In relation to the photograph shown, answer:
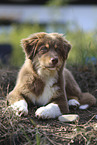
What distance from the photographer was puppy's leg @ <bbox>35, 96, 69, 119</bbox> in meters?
3.24

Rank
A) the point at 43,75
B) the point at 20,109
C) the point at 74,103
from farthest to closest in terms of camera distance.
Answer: the point at 74,103 → the point at 43,75 → the point at 20,109

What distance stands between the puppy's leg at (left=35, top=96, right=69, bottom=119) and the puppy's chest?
0.38 feet

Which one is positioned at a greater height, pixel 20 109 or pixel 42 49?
pixel 42 49

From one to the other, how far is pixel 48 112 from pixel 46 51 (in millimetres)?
1001

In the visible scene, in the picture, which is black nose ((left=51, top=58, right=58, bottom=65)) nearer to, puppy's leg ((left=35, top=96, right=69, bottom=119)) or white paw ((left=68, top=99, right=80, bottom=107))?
puppy's leg ((left=35, top=96, right=69, bottom=119))

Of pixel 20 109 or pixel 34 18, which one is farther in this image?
pixel 34 18

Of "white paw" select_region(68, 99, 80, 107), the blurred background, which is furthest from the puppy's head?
the blurred background

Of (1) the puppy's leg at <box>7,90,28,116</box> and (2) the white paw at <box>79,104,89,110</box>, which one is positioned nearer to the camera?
(1) the puppy's leg at <box>7,90,28,116</box>

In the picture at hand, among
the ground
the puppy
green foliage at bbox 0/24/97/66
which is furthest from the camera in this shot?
green foliage at bbox 0/24/97/66

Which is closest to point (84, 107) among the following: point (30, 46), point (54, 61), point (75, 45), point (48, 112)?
point (48, 112)

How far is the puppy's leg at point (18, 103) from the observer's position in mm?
3242

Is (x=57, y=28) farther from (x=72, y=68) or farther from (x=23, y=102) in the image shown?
(x=23, y=102)

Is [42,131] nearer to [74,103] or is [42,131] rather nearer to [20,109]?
[20,109]

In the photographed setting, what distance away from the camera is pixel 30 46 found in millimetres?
3721
